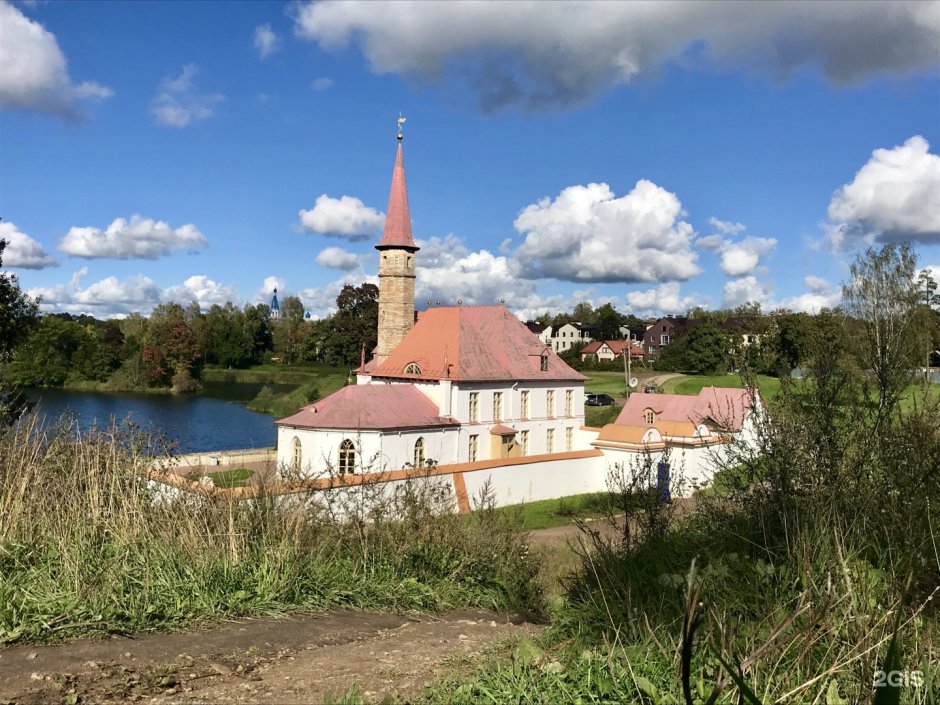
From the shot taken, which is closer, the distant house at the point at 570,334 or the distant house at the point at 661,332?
the distant house at the point at 661,332

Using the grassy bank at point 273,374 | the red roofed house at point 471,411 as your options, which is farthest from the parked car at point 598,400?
the grassy bank at point 273,374

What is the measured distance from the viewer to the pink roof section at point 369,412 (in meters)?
26.0

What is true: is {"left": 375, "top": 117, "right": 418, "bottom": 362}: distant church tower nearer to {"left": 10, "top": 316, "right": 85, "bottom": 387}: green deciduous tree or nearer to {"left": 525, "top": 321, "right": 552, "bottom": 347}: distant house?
{"left": 10, "top": 316, "right": 85, "bottom": 387}: green deciduous tree

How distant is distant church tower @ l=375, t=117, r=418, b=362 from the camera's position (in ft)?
119

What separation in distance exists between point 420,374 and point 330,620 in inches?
981

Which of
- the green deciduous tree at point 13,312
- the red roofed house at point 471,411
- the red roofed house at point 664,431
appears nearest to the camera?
the green deciduous tree at point 13,312

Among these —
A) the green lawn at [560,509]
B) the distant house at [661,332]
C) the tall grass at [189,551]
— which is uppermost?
the distant house at [661,332]

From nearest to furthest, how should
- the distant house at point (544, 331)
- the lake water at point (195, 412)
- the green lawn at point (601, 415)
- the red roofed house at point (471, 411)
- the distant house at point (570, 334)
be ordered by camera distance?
the red roofed house at point (471, 411), the lake water at point (195, 412), the green lawn at point (601, 415), the distant house at point (544, 331), the distant house at point (570, 334)

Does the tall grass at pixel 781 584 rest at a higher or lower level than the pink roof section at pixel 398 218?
lower

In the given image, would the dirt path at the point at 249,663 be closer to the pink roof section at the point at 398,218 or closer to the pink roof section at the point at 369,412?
the pink roof section at the point at 369,412

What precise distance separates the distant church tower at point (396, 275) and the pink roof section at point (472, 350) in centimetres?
232

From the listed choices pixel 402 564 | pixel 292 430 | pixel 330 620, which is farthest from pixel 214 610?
pixel 292 430

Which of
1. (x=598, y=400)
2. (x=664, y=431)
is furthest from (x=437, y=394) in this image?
(x=598, y=400)

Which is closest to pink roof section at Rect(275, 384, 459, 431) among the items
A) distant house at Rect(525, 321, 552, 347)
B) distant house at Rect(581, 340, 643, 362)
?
distant house at Rect(581, 340, 643, 362)
